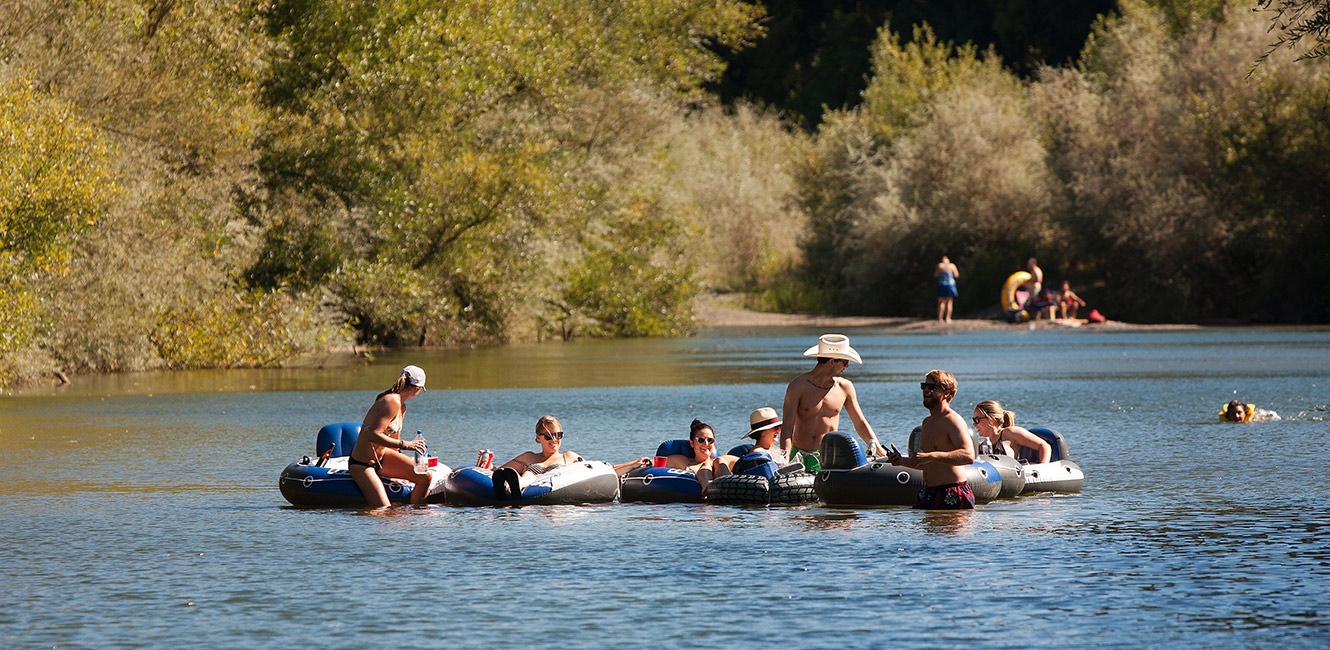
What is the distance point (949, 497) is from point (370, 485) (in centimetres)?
497

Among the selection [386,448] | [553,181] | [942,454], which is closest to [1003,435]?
[942,454]

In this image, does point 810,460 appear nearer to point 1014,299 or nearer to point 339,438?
point 339,438

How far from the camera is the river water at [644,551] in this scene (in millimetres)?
9195

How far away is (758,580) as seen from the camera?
10.6m

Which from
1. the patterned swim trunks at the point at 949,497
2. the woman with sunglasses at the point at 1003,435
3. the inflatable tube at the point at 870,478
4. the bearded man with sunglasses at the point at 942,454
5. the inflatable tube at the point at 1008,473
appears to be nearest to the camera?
the bearded man with sunglasses at the point at 942,454

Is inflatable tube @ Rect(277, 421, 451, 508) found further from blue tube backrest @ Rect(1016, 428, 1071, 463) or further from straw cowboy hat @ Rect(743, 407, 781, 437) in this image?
blue tube backrest @ Rect(1016, 428, 1071, 463)

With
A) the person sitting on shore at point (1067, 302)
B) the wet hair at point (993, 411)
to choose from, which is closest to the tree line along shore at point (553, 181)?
the person sitting on shore at point (1067, 302)

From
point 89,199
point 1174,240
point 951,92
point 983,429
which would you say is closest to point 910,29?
point 951,92

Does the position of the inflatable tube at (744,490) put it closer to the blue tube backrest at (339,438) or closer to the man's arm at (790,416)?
the man's arm at (790,416)

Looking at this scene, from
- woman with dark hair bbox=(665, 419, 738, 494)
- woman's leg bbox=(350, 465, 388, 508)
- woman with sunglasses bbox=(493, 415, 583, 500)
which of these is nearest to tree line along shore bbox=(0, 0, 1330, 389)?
woman's leg bbox=(350, 465, 388, 508)

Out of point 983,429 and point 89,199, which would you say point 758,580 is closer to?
point 983,429

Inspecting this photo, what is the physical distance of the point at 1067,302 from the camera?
55281mm

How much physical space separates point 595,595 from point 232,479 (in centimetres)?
723

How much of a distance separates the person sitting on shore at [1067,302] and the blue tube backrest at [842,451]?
4210 centimetres
